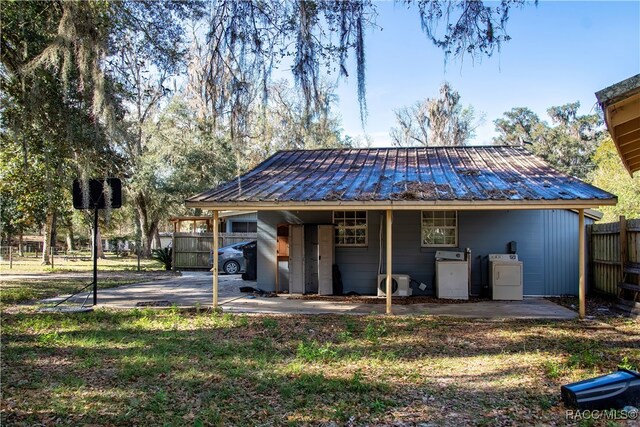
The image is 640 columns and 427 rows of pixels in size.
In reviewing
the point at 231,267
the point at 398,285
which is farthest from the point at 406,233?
the point at 231,267

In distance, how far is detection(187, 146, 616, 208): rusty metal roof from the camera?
826cm

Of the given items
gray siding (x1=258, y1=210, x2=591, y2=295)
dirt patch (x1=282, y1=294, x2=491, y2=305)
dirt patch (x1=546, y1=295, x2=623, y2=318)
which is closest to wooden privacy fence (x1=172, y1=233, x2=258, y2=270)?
dirt patch (x1=282, y1=294, x2=491, y2=305)

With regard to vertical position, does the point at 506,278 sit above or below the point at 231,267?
above

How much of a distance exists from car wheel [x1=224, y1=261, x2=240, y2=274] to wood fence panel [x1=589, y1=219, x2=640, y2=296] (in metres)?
11.7

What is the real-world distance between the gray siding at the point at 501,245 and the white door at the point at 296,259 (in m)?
1.35

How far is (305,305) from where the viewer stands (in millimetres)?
9672

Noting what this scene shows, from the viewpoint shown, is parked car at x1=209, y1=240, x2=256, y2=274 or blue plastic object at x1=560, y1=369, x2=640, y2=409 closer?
blue plastic object at x1=560, y1=369, x2=640, y2=409

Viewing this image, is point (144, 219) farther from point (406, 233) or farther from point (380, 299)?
point (380, 299)

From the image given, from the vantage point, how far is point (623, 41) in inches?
255

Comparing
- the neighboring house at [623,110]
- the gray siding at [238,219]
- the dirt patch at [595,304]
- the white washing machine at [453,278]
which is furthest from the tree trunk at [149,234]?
the neighboring house at [623,110]

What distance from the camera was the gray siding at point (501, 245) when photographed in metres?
10.9

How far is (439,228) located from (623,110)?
6.50 meters

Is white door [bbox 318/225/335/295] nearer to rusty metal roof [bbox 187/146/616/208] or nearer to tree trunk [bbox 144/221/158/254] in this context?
rusty metal roof [bbox 187/146/616/208]

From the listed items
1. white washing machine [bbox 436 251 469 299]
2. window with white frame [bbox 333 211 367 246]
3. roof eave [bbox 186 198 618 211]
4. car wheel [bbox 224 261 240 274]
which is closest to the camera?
roof eave [bbox 186 198 618 211]
